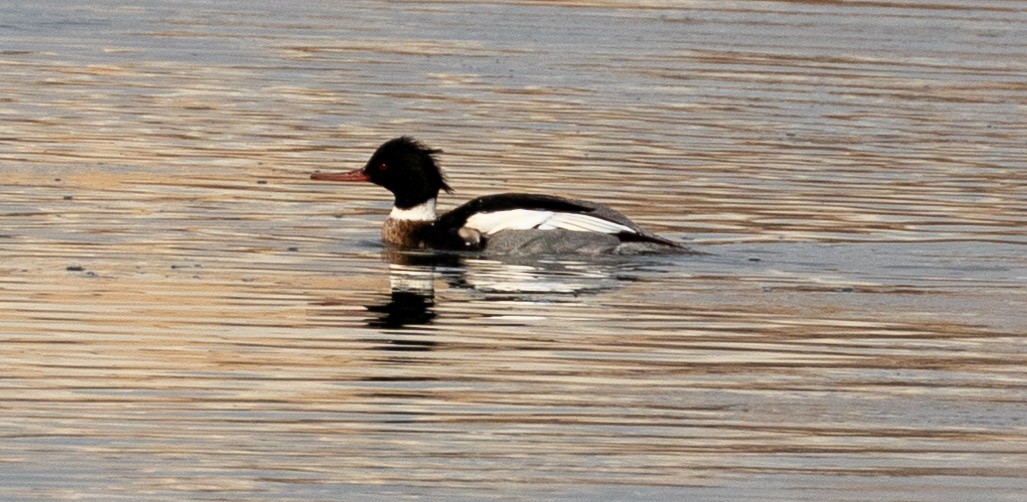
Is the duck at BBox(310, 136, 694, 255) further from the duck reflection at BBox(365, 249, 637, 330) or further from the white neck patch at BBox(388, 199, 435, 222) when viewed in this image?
the duck reflection at BBox(365, 249, 637, 330)

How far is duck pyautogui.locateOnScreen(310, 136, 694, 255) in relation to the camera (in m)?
14.6

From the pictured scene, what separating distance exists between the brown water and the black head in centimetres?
42

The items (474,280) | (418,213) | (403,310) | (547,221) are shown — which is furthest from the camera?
(418,213)

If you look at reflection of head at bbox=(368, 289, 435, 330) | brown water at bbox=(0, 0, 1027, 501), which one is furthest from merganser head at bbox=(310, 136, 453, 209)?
reflection of head at bbox=(368, 289, 435, 330)

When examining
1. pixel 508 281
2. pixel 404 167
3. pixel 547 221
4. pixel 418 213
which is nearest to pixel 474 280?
pixel 508 281

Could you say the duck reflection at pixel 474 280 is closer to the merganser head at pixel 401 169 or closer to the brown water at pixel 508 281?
the brown water at pixel 508 281

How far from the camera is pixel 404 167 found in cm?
1612

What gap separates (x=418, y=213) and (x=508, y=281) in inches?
83.8

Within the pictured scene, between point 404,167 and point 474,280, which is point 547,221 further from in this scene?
point 404,167

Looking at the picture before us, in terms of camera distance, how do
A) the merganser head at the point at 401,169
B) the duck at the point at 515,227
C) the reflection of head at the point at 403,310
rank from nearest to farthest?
the reflection of head at the point at 403,310 → the duck at the point at 515,227 → the merganser head at the point at 401,169

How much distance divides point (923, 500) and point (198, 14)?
23788 millimetres

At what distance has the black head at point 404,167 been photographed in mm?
15953

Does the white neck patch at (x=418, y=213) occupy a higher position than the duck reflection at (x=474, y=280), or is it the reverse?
the white neck patch at (x=418, y=213)

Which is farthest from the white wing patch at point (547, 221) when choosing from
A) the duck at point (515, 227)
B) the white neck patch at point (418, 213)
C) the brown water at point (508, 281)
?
the white neck patch at point (418, 213)
